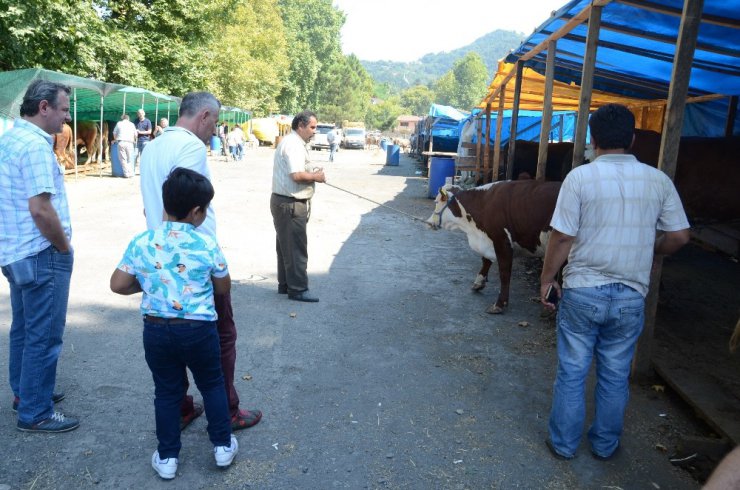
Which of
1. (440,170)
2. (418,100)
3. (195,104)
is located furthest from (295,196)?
(418,100)

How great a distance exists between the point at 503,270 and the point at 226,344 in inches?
142

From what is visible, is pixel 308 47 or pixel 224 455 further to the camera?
pixel 308 47

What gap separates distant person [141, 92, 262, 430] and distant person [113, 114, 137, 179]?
Result: 46.4 feet

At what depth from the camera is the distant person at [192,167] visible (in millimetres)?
3111

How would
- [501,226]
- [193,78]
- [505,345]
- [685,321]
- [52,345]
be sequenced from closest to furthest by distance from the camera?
[52,345] → [505,345] → [685,321] → [501,226] → [193,78]

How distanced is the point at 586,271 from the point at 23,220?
129 inches

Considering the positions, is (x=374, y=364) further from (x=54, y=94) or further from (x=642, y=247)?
(x=54, y=94)

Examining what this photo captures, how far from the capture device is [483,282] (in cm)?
659

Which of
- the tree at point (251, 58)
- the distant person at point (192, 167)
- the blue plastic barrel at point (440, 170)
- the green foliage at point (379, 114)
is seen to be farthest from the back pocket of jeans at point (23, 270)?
the green foliage at point (379, 114)

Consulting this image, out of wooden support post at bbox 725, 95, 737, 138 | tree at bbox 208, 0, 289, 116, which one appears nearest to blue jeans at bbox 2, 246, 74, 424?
wooden support post at bbox 725, 95, 737, 138

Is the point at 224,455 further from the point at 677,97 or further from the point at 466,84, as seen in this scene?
the point at 466,84

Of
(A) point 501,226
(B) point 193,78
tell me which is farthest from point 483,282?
(B) point 193,78

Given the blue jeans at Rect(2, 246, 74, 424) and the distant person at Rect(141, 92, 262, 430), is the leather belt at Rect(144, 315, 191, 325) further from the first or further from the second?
the blue jeans at Rect(2, 246, 74, 424)

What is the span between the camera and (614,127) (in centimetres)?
305
